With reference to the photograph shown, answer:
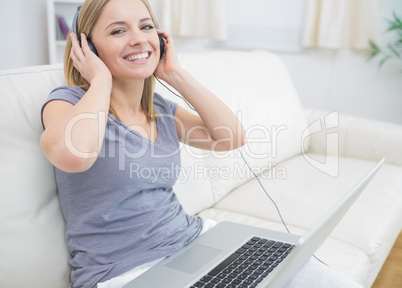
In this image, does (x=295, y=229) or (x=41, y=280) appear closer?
(x=41, y=280)

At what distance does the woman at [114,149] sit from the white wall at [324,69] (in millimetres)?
2596

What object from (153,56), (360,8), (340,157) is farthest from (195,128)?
(360,8)

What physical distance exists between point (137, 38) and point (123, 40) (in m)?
0.04

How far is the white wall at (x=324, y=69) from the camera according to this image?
134 inches

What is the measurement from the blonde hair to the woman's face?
15 mm

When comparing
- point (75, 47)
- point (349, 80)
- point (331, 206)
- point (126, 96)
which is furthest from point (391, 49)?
point (75, 47)

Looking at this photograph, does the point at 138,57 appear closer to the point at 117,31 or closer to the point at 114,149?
the point at 117,31

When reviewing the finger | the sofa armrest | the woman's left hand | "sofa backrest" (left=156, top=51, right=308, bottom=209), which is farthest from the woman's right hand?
the sofa armrest

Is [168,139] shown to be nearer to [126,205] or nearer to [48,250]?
[126,205]

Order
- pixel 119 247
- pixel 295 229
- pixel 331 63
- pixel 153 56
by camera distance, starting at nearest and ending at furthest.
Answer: pixel 119 247 < pixel 153 56 < pixel 295 229 < pixel 331 63

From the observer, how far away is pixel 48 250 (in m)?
1.07

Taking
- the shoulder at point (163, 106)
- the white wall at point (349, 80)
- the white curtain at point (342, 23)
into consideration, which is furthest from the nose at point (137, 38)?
the white wall at point (349, 80)

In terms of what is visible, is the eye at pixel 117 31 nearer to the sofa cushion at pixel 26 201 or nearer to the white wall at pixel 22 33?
the sofa cushion at pixel 26 201

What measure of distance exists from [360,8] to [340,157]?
1523 mm
